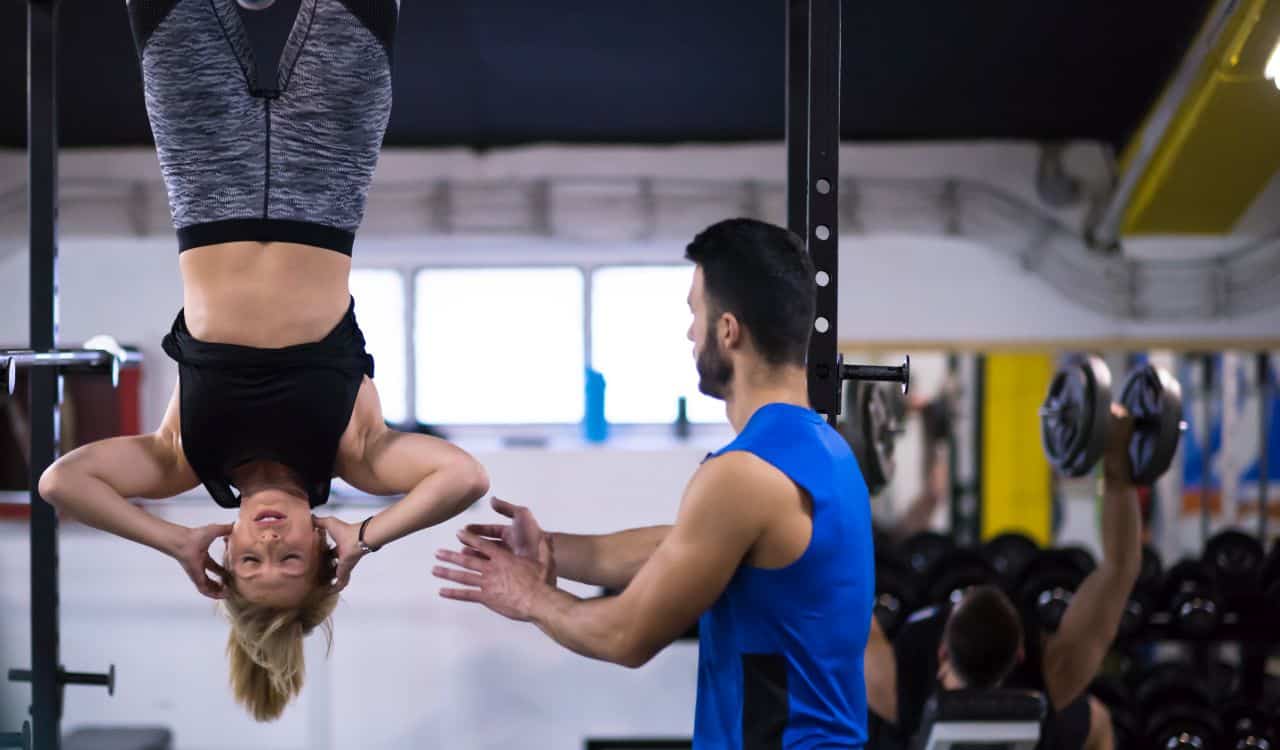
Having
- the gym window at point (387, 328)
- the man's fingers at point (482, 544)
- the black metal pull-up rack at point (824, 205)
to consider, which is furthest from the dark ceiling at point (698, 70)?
the man's fingers at point (482, 544)

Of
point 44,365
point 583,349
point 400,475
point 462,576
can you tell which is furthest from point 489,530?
point 583,349

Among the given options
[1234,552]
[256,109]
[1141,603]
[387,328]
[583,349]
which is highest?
[256,109]

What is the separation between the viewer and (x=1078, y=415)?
3.16m

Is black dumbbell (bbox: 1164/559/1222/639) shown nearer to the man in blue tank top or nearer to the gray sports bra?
the man in blue tank top

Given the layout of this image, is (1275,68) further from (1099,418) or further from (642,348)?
(642,348)

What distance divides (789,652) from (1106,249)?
16.9 ft

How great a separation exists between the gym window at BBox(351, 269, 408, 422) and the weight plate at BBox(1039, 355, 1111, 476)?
146 inches

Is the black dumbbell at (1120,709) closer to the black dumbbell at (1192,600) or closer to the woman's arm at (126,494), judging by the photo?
the black dumbbell at (1192,600)

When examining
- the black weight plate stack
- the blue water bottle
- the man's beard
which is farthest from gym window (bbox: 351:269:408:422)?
the man's beard

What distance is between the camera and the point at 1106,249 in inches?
243

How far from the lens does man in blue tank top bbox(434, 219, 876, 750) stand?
1686 mm

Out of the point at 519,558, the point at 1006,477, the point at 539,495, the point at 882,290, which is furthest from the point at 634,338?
the point at 519,558

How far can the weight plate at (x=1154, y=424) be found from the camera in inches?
125

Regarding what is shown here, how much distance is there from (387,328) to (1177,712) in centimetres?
422
